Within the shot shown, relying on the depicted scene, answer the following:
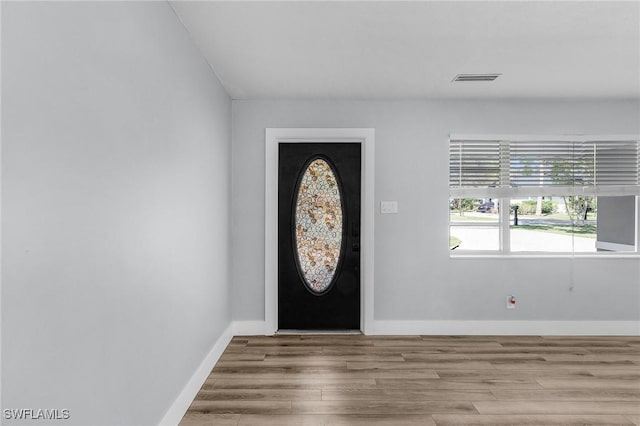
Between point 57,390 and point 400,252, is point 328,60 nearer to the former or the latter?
point 400,252

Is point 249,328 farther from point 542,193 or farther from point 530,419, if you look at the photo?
point 542,193

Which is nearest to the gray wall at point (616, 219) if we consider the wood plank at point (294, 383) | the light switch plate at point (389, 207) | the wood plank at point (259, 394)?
the light switch plate at point (389, 207)

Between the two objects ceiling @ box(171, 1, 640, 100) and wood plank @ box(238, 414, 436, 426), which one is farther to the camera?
wood plank @ box(238, 414, 436, 426)

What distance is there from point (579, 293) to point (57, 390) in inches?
182

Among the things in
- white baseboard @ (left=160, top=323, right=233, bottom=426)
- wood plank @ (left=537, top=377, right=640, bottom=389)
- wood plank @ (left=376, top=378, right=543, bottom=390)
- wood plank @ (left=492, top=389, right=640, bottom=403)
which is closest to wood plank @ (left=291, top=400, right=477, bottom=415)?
wood plank @ (left=376, top=378, right=543, bottom=390)

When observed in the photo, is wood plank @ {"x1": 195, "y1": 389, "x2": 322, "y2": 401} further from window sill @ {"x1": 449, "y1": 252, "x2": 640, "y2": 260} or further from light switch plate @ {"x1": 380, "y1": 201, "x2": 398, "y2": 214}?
window sill @ {"x1": 449, "y1": 252, "x2": 640, "y2": 260}

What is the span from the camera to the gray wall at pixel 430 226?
4.41 meters

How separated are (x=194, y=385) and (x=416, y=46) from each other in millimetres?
2700

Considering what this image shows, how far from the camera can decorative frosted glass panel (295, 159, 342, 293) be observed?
4543 millimetres

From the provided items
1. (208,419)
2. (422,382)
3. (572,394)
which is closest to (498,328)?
(572,394)

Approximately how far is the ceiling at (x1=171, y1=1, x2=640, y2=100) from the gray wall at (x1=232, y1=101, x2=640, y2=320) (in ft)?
0.90

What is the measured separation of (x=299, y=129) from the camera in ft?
14.4

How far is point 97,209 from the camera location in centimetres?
159

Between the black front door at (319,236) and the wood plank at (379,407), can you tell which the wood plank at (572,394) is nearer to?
the wood plank at (379,407)
